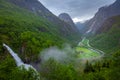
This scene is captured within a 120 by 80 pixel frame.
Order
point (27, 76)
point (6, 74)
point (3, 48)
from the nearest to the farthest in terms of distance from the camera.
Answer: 1. point (27, 76)
2. point (6, 74)
3. point (3, 48)

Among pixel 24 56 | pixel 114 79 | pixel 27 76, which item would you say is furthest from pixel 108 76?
pixel 24 56

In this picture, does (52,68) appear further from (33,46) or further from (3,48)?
(33,46)

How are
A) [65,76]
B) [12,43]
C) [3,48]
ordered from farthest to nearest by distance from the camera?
[12,43], [3,48], [65,76]

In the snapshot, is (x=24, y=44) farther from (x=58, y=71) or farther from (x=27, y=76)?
(x=27, y=76)

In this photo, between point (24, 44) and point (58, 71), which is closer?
point (58, 71)

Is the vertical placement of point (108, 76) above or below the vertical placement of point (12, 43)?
below

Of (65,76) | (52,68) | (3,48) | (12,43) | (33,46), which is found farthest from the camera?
(33,46)

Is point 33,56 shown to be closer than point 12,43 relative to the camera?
Yes

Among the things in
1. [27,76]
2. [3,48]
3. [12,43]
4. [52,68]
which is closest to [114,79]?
[52,68]

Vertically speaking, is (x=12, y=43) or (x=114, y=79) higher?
(x=12, y=43)
